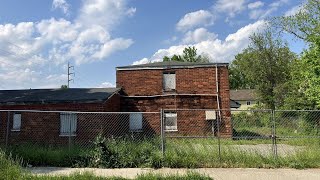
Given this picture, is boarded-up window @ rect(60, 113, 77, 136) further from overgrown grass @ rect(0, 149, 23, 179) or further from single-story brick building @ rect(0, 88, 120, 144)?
overgrown grass @ rect(0, 149, 23, 179)

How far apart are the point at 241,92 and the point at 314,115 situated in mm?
50009

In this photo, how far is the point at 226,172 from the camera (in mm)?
9859

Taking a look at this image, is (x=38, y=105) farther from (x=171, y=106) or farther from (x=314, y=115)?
(x=314, y=115)

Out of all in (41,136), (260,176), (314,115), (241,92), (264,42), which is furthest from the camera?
(241,92)

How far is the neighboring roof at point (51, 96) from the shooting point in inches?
770

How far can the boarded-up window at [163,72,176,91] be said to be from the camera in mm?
23875

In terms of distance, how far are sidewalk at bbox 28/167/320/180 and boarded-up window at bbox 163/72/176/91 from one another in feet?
45.6

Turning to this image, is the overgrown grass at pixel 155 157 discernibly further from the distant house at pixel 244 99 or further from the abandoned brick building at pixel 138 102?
the distant house at pixel 244 99

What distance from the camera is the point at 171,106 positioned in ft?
77.8

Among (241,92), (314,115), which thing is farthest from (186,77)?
(241,92)

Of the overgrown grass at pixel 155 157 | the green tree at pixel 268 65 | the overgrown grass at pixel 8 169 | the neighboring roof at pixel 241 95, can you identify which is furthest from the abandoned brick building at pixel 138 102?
the neighboring roof at pixel 241 95

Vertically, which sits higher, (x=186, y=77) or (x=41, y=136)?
(x=186, y=77)

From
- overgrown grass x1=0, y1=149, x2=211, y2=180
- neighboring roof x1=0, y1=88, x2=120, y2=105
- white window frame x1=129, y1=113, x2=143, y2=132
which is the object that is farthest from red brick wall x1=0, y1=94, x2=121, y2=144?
overgrown grass x1=0, y1=149, x2=211, y2=180

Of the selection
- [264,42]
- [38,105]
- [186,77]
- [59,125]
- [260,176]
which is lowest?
[260,176]
